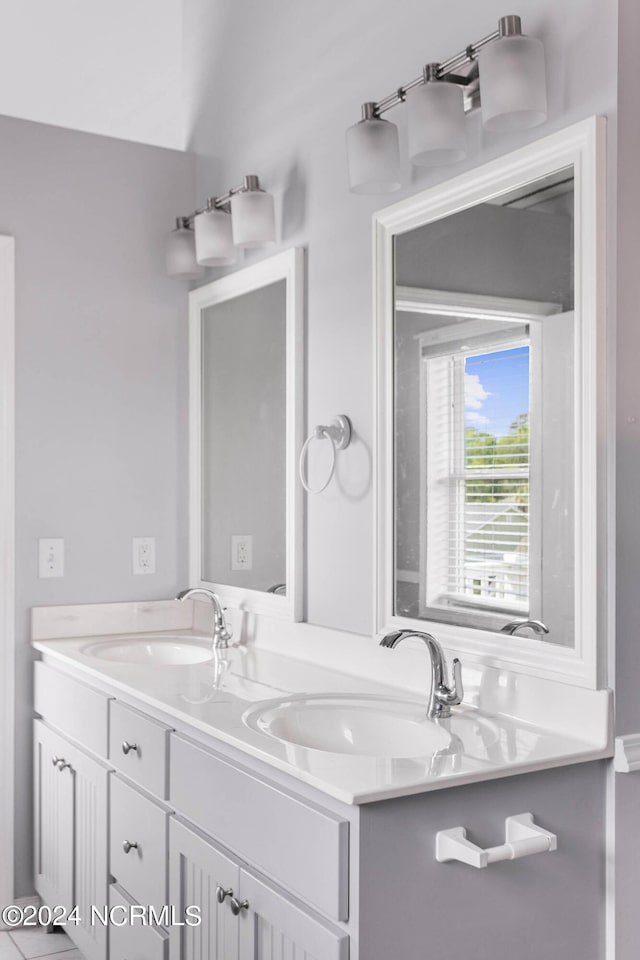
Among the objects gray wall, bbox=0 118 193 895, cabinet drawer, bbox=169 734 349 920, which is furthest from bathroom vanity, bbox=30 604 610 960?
gray wall, bbox=0 118 193 895

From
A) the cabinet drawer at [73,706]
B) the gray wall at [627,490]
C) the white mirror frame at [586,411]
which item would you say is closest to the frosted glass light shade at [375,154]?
the white mirror frame at [586,411]

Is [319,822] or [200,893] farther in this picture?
[200,893]

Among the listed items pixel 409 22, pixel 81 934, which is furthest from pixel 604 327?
pixel 81 934

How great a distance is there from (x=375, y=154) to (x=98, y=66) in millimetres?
1588

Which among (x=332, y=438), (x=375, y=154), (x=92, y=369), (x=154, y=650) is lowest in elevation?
(x=154, y=650)

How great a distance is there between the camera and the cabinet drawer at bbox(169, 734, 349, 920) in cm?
142

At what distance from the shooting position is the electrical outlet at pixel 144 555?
2.98 m

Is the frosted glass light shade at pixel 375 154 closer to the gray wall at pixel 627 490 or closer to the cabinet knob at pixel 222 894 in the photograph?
the gray wall at pixel 627 490

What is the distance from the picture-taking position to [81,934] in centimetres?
244

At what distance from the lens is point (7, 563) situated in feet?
9.12

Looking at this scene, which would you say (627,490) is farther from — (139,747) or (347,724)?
(139,747)

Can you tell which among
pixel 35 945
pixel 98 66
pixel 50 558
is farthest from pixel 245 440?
pixel 35 945

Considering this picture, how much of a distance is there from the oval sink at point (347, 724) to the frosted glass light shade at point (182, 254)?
149 centimetres

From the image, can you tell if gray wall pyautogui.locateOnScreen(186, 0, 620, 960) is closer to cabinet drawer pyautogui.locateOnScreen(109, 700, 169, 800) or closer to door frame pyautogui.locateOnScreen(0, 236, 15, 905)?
cabinet drawer pyautogui.locateOnScreen(109, 700, 169, 800)
